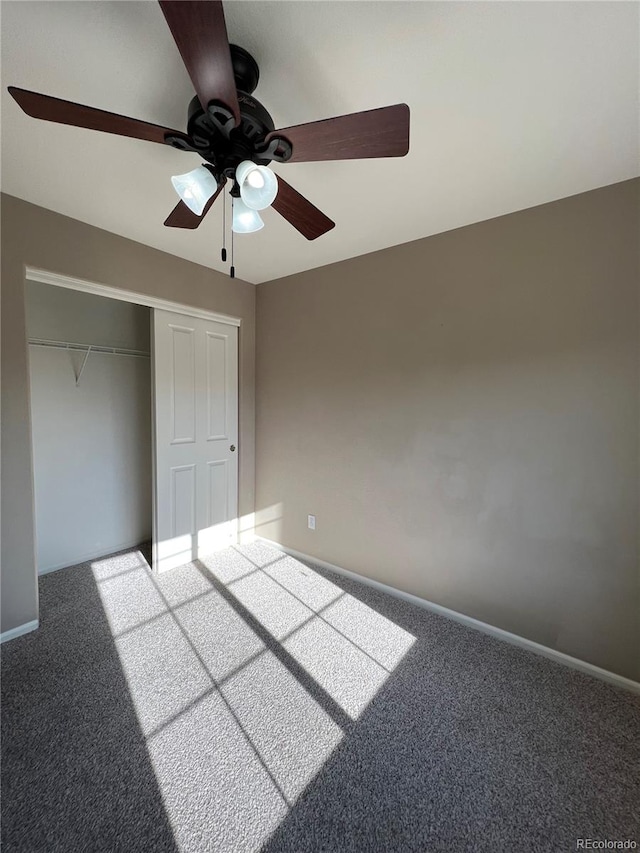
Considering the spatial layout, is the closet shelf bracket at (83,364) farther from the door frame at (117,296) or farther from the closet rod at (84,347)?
the door frame at (117,296)

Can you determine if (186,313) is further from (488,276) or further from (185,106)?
(488,276)

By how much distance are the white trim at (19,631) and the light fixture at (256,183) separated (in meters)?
2.60

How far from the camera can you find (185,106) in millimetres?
1277

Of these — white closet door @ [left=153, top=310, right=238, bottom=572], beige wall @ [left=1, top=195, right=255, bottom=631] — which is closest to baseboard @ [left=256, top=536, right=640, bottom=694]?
white closet door @ [left=153, top=310, right=238, bottom=572]

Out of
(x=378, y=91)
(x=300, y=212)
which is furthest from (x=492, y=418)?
(x=378, y=91)

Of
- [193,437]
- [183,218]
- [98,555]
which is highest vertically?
[183,218]

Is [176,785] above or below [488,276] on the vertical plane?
below

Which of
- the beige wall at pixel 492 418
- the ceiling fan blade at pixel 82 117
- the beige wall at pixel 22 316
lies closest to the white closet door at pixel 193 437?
the beige wall at pixel 22 316

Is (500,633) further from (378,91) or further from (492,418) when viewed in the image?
(378,91)

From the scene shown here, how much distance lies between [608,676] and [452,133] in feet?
8.88

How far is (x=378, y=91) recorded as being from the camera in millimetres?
1213

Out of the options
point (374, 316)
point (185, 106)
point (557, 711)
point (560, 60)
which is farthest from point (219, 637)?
point (560, 60)

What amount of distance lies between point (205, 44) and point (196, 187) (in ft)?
1.35

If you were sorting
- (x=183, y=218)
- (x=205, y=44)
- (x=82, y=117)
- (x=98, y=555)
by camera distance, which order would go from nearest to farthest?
(x=205, y=44) < (x=82, y=117) < (x=183, y=218) < (x=98, y=555)
